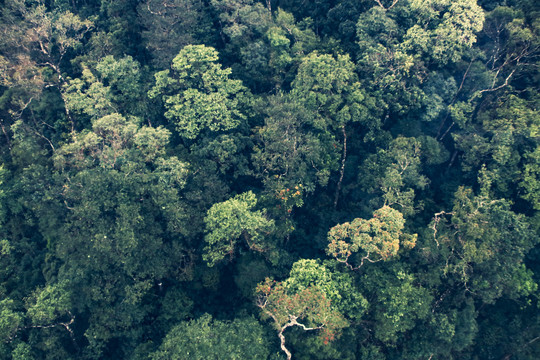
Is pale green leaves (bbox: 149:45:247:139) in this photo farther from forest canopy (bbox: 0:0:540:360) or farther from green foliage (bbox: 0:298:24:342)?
green foliage (bbox: 0:298:24:342)

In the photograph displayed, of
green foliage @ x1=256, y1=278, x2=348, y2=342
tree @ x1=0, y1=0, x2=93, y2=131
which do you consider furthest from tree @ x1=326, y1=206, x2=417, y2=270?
tree @ x1=0, y1=0, x2=93, y2=131

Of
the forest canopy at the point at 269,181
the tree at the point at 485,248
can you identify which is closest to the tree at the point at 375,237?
the forest canopy at the point at 269,181

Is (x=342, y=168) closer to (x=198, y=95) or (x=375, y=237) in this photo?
(x=375, y=237)

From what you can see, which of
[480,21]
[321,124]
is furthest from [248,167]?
[480,21]

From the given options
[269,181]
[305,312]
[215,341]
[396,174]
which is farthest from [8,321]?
[396,174]

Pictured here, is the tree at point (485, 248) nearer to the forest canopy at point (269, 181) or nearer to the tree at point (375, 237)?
the forest canopy at point (269, 181)
